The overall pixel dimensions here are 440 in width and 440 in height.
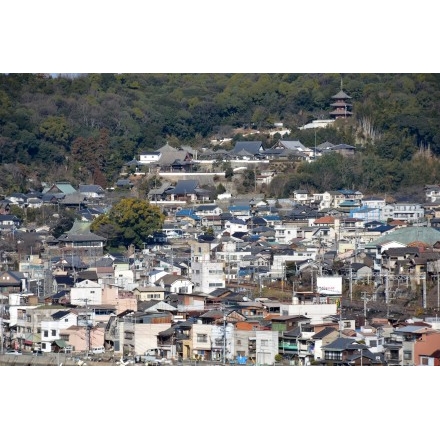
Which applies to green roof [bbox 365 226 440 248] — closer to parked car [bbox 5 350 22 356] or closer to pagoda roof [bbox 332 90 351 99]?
parked car [bbox 5 350 22 356]

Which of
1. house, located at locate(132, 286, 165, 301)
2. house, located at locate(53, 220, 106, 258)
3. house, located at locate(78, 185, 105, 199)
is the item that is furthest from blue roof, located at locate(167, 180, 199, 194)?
house, located at locate(132, 286, 165, 301)

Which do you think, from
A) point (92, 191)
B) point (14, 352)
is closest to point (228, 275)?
point (14, 352)

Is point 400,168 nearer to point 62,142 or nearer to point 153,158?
point 153,158

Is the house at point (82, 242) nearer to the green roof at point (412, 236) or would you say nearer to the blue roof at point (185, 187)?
the green roof at point (412, 236)

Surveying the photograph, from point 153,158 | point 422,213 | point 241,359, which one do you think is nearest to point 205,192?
point 153,158

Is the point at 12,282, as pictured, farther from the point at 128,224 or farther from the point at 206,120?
the point at 206,120

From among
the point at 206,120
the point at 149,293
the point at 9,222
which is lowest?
the point at 149,293
